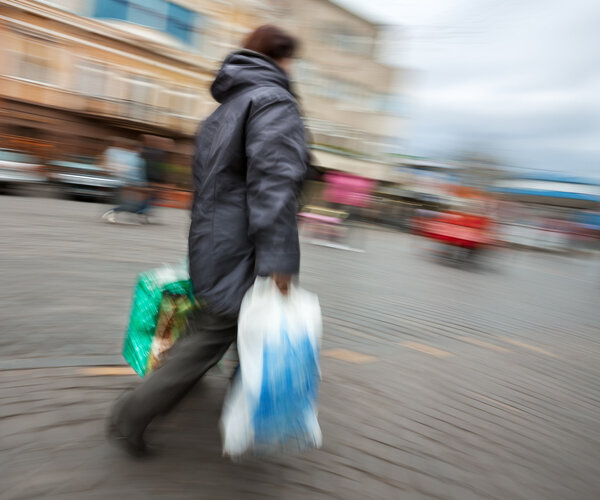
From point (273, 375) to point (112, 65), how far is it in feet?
89.3

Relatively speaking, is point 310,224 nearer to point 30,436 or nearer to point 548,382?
point 548,382

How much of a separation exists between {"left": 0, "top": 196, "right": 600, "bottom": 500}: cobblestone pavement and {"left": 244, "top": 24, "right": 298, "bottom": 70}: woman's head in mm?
1743

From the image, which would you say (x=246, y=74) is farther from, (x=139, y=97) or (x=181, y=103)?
(x=181, y=103)

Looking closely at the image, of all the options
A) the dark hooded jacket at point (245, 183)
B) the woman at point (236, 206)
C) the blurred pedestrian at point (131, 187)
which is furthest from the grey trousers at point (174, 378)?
the blurred pedestrian at point (131, 187)

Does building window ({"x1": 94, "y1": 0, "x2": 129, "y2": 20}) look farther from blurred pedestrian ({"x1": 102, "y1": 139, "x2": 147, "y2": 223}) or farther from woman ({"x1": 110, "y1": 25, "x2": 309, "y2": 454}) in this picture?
woman ({"x1": 110, "y1": 25, "x2": 309, "y2": 454})

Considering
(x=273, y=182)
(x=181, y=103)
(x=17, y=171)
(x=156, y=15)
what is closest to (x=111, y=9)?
(x=156, y=15)

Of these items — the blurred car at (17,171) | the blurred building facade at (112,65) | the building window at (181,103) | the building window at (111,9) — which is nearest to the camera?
the blurred car at (17,171)

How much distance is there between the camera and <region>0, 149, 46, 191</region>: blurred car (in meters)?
13.8

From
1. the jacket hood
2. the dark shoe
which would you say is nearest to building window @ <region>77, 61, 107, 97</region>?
the jacket hood

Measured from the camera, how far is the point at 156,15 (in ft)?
88.0

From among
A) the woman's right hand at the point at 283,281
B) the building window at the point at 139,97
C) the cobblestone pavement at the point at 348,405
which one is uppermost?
the building window at the point at 139,97

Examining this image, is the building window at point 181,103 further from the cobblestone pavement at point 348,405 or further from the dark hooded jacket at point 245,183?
the dark hooded jacket at point 245,183

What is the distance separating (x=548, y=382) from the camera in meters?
4.19

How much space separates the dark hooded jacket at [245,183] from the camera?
81.0 inches
